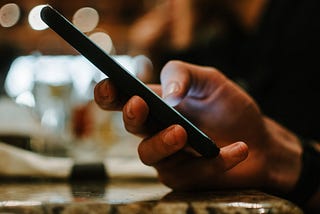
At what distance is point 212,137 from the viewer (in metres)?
0.80

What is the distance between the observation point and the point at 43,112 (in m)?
1.71

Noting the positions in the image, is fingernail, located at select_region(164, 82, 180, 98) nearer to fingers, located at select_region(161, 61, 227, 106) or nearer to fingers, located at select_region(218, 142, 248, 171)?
fingers, located at select_region(161, 61, 227, 106)

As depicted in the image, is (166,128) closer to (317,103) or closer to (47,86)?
(47,86)

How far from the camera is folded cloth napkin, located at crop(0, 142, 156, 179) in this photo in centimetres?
81

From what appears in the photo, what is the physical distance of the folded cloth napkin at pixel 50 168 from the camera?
0.81 metres

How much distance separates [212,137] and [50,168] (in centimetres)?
23

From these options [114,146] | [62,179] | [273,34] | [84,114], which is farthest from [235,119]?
[273,34]

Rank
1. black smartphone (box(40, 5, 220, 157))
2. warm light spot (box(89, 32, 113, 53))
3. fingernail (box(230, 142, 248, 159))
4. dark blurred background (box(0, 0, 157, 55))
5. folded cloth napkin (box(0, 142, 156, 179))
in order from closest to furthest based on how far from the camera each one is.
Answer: black smartphone (box(40, 5, 220, 157)) → fingernail (box(230, 142, 248, 159)) → folded cloth napkin (box(0, 142, 156, 179)) → dark blurred background (box(0, 0, 157, 55)) → warm light spot (box(89, 32, 113, 53))

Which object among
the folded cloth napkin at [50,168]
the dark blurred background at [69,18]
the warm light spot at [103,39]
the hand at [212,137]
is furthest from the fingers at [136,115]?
the warm light spot at [103,39]

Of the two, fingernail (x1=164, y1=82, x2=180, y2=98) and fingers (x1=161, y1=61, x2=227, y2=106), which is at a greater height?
fingers (x1=161, y1=61, x2=227, y2=106)

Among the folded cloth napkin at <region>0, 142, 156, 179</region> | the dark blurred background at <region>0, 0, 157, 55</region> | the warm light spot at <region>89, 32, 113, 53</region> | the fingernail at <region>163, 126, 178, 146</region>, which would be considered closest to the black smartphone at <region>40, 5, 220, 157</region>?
the fingernail at <region>163, 126, 178, 146</region>

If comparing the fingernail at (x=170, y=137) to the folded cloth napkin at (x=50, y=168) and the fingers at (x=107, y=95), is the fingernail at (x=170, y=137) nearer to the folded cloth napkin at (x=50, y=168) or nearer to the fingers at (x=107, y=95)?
the fingers at (x=107, y=95)

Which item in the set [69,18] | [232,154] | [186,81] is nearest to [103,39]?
[69,18]

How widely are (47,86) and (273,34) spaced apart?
88 centimetres
